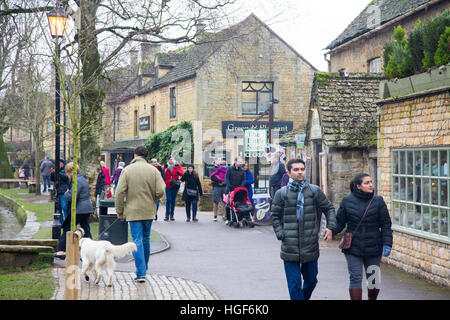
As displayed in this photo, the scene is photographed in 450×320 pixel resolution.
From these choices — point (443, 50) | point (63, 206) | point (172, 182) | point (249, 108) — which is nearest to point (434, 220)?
point (443, 50)

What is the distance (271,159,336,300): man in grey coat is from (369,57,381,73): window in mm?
16649

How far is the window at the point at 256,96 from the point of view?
29.7 meters

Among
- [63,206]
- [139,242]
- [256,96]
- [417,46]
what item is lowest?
[139,242]

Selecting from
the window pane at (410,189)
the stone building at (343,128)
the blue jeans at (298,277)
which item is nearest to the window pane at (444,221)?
the window pane at (410,189)

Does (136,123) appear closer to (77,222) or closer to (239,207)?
(239,207)

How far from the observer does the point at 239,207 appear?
1603 cm

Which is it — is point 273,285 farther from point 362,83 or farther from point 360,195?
point 362,83

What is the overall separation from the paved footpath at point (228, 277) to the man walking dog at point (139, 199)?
0.47 metres

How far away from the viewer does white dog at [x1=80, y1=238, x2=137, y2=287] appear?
774 centimetres

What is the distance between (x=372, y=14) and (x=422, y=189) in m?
15.0

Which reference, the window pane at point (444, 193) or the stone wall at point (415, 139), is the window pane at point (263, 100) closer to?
the stone wall at point (415, 139)

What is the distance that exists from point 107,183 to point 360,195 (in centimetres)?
1397

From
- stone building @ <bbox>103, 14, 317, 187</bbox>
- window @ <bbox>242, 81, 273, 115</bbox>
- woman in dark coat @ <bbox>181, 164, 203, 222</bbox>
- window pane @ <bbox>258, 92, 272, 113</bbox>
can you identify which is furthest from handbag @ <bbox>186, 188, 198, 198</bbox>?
window pane @ <bbox>258, 92, 272, 113</bbox>

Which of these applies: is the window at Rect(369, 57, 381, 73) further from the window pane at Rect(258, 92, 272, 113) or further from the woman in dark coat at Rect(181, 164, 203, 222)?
the woman in dark coat at Rect(181, 164, 203, 222)
